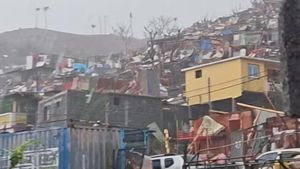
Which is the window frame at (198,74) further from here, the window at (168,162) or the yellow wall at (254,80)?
the window at (168,162)

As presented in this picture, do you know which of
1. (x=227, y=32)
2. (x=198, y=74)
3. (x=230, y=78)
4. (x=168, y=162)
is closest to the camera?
(x=168, y=162)

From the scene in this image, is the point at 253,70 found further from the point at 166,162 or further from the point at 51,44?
the point at 51,44

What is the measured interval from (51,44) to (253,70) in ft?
206

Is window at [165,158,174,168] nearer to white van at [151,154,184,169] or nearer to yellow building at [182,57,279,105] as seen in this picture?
white van at [151,154,184,169]

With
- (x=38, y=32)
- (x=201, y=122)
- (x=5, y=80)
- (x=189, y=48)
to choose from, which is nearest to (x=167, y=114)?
(x=201, y=122)

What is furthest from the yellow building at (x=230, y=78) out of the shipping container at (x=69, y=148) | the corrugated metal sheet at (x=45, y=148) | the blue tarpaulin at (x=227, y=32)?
the blue tarpaulin at (x=227, y=32)

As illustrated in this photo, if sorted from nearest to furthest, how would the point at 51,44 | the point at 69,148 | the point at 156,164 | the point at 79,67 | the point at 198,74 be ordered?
1. the point at 69,148
2. the point at 156,164
3. the point at 198,74
4. the point at 79,67
5. the point at 51,44

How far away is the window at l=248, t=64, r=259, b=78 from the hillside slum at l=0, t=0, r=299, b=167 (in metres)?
0.07

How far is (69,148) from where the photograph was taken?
1689cm

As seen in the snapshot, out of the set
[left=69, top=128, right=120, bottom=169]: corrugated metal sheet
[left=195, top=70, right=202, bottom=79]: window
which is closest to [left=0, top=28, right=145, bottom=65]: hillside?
[left=195, top=70, right=202, bottom=79]: window

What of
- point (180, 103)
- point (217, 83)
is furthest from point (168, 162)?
point (180, 103)

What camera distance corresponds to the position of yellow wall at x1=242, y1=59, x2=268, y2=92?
132 ft

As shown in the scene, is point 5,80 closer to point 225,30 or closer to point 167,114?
point 225,30

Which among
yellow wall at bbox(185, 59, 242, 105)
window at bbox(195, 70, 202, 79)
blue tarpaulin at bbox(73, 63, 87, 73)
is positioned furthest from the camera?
blue tarpaulin at bbox(73, 63, 87, 73)
